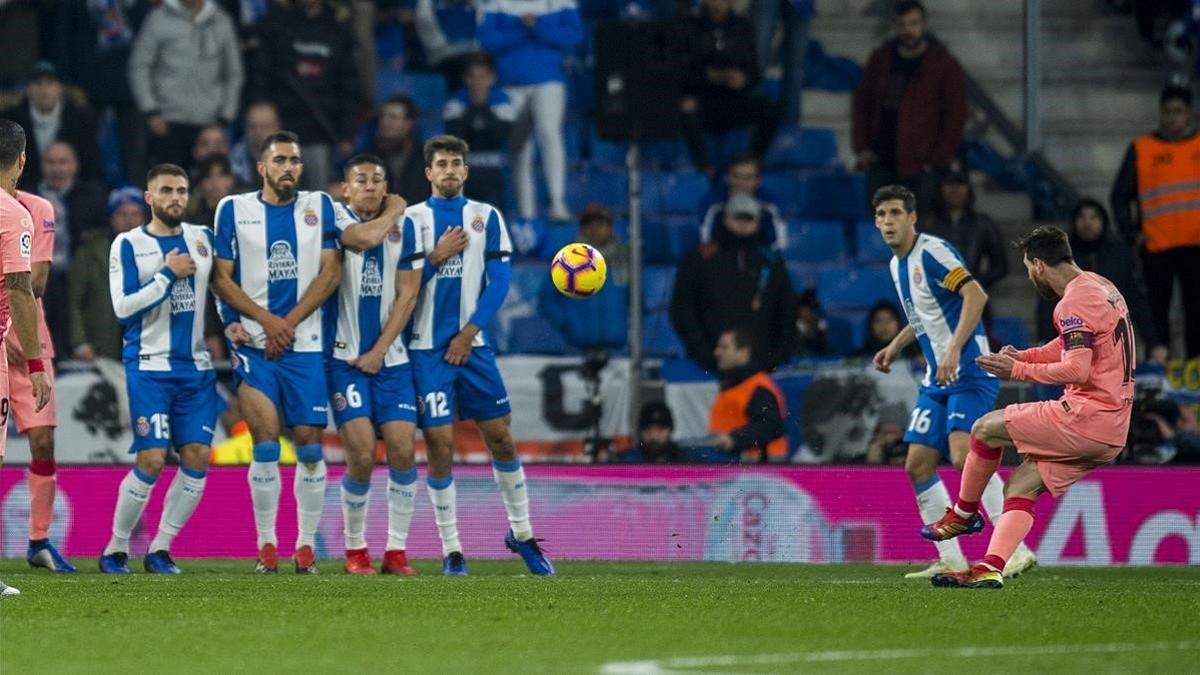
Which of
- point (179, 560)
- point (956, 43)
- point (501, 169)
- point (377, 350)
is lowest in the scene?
point (179, 560)

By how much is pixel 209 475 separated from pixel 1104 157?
9.81 metres

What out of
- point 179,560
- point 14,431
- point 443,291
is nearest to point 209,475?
point 179,560

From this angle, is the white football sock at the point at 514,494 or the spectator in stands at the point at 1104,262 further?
the spectator in stands at the point at 1104,262

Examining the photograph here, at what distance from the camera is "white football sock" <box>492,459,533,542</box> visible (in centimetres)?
1224

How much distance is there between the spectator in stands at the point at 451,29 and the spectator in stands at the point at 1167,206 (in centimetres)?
602

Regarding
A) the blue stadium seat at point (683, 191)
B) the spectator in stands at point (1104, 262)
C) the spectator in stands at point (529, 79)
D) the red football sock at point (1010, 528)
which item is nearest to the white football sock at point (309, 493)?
the red football sock at point (1010, 528)

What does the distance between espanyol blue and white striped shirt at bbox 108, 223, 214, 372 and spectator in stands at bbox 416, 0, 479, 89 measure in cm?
707

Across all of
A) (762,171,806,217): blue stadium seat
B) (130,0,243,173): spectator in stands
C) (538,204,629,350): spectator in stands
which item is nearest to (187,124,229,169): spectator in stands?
(130,0,243,173): spectator in stands

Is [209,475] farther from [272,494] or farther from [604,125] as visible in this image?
[604,125]

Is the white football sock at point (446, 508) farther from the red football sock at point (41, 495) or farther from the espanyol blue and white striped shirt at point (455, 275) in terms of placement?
the red football sock at point (41, 495)

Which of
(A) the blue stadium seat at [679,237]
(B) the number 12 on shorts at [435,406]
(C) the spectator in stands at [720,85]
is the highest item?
(C) the spectator in stands at [720,85]

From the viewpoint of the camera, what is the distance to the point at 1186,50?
63.3ft

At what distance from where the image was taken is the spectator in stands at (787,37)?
18812 millimetres

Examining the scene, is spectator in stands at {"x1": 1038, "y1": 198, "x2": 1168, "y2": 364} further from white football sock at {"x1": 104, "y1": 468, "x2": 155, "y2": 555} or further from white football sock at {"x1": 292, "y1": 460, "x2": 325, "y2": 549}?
white football sock at {"x1": 104, "y1": 468, "x2": 155, "y2": 555}
